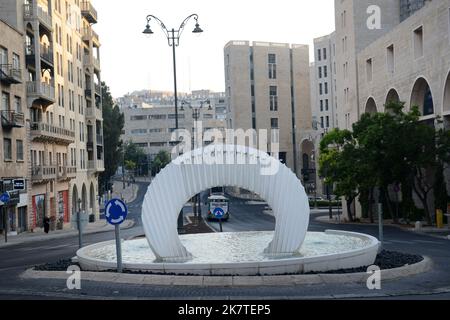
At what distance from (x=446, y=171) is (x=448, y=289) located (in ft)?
94.9

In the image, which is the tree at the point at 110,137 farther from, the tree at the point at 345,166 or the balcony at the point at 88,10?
the tree at the point at 345,166

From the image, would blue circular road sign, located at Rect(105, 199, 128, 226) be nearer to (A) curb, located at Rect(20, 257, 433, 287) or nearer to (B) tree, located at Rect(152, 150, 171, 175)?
(A) curb, located at Rect(20, 257, 433, 287)

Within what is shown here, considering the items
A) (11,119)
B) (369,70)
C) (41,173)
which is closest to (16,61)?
(11,119)

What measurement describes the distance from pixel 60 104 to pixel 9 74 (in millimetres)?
14117

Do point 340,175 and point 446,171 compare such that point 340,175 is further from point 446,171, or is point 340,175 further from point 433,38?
point 433,38

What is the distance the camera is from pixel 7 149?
42.4m

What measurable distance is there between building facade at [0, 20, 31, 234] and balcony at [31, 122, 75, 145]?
1332mm

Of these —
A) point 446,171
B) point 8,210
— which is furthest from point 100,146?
point 446,171

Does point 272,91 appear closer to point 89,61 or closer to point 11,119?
point 89,61

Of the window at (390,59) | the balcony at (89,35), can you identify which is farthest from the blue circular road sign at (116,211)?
the balcony at (89,35)

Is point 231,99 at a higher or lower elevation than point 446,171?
higher

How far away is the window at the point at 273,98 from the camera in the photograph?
325 feet

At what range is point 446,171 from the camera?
1635 inches

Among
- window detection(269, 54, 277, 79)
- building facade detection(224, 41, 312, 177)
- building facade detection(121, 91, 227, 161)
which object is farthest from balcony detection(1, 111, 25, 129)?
building facade detection(121, 91, 227, 161)
